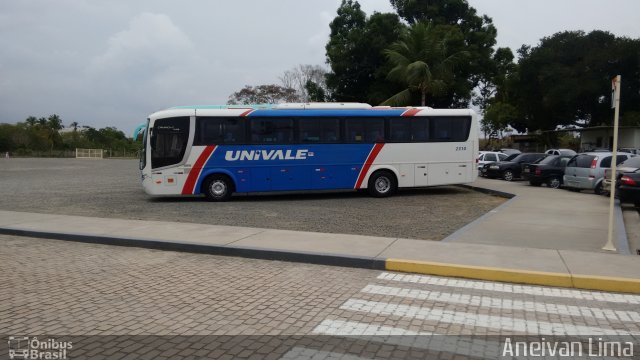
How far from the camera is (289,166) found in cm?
1694

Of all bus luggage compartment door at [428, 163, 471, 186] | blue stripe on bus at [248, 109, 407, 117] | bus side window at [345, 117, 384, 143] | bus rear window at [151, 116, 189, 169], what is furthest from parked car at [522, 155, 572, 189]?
bus rear window at [151, 116, 189, 169]

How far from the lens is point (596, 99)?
44.2 metres

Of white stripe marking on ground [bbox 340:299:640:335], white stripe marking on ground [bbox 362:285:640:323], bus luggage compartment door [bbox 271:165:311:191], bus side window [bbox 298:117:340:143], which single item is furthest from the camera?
bus side window [bbox 298:117:340:143]

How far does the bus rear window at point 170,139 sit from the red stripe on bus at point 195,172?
559mm

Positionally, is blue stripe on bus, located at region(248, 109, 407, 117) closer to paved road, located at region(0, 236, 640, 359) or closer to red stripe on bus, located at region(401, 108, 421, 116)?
red stripe on bus, located at region(401, 108, 421, 116)

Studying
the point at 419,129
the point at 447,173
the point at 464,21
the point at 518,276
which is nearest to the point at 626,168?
the point at 447,173

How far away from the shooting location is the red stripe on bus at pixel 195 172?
1638 cm

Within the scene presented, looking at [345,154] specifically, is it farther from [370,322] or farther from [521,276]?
[370,322]

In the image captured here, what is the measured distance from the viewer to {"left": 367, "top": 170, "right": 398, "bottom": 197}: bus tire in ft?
57.7

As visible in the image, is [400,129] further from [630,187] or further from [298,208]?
[630,187]

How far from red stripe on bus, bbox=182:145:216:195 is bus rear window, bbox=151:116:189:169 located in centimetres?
56

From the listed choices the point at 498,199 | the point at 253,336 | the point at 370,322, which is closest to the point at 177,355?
the point at 253,336

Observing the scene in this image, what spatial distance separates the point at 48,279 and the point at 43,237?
375cm

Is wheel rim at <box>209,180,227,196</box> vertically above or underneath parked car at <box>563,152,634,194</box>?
underneath
